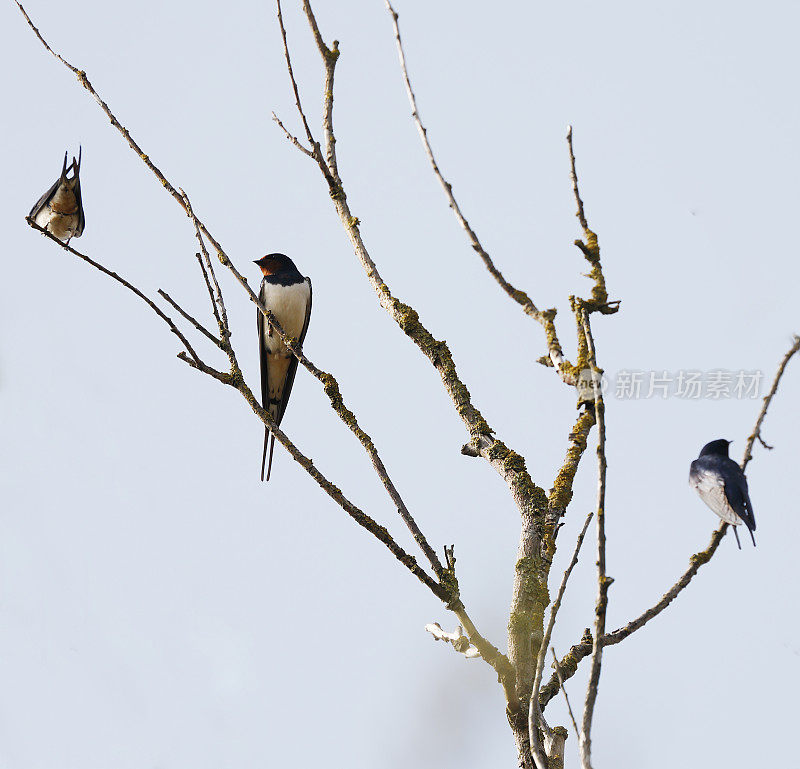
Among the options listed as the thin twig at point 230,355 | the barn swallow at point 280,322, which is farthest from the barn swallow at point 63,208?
the thin twig at point 230,355

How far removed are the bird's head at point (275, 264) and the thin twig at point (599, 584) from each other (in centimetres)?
606

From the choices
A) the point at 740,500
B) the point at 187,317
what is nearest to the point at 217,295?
the point at 187,317

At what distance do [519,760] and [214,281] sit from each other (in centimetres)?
200

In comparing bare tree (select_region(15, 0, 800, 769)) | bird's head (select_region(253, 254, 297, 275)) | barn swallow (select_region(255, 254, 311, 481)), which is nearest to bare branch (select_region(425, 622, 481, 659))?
bare tree (select_region(15, 0, 800, 769))

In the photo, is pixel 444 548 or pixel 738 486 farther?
pixel 738 486

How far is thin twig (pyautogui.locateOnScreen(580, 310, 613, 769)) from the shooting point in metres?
2.30

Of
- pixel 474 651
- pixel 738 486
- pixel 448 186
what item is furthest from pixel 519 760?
pixel 738 486

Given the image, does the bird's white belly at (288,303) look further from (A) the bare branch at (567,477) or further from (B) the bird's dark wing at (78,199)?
(A) the bare branch at (567,477)

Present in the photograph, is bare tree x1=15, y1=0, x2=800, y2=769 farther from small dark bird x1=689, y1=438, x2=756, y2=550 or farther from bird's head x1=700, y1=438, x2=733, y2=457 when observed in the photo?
bird's head x1=700, y1=438, x2=733, y2=457

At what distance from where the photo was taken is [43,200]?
23.1ft

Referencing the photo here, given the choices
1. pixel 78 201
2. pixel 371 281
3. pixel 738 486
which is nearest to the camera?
pixel 371 281

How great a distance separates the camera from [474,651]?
328 cm

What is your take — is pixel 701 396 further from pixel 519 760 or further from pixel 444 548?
pixel 519 760

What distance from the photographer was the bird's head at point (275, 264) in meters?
8.27
